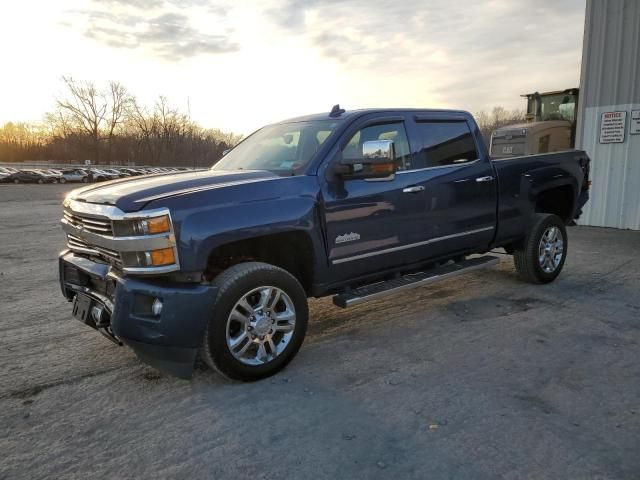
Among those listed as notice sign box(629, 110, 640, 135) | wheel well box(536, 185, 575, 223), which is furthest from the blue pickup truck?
notice sign box(629, 110, 640, 135)

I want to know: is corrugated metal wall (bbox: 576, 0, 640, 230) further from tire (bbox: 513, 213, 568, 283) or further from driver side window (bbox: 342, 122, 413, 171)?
driver side window (bbox: 342, 122, 413, 171)

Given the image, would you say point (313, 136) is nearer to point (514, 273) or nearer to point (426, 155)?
point (426, 155)

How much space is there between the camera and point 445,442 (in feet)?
8.68

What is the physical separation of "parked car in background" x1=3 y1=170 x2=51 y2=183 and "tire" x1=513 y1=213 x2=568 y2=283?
4943cm

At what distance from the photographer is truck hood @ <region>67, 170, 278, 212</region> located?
3.12 metres

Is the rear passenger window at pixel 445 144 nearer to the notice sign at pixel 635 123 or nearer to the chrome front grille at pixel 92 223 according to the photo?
the chrome front grille at pixel 92 223

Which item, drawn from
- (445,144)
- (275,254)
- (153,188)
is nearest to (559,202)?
(445,144)

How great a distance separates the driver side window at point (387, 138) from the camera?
4090 millimetres

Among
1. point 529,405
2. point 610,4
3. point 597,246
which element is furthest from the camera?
point 610,4

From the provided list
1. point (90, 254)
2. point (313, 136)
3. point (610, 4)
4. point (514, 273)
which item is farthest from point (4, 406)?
point (610, 4)

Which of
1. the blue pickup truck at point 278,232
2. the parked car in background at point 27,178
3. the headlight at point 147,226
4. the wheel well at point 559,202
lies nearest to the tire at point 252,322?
the blue pickup truck at point 278,232

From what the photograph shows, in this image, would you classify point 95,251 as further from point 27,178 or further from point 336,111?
point 27,178

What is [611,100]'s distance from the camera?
1022cm

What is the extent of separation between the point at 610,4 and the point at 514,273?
7355mm
